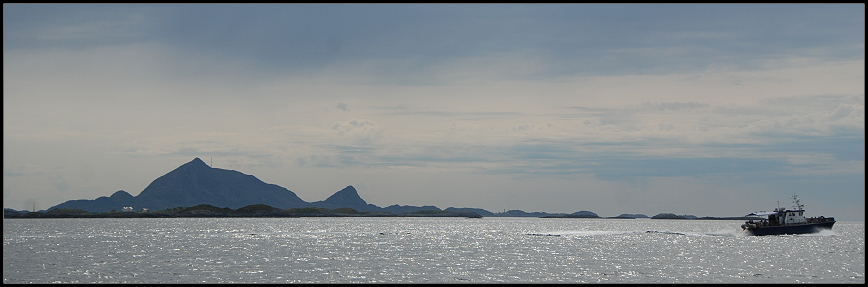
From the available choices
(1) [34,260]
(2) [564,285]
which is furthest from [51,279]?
(2) [564,285]

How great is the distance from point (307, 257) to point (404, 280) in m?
27.9

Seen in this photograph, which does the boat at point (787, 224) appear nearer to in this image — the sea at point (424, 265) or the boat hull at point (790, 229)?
the boat hull at point (790, 229)

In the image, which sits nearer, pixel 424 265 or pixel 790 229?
pixel 424 265

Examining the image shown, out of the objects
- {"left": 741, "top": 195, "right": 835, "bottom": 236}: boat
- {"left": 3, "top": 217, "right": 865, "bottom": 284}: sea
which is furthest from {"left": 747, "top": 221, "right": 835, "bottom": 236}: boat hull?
{"left": 3, "top": 217, "right": 865, "bottom": 284}: sea

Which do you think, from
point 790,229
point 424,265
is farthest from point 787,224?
point 424,265

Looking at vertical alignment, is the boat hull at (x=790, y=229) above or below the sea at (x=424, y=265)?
above

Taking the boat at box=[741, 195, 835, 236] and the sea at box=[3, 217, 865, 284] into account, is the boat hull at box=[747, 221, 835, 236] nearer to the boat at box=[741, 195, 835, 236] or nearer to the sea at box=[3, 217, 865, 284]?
the boat at box=[741, 195, 835, 236]

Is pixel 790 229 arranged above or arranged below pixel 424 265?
above

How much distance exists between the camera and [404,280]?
196ft

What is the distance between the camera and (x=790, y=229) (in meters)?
134

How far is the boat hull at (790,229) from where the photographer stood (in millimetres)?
133625

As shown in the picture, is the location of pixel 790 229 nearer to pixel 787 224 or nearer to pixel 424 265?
pixel 787 224

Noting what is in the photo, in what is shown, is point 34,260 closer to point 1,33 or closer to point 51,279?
point 51,279

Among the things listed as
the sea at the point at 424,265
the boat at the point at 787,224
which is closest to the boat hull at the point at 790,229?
the boat at the point at 787,224
